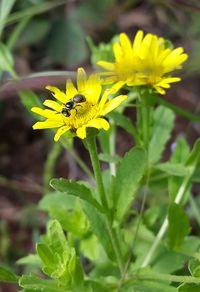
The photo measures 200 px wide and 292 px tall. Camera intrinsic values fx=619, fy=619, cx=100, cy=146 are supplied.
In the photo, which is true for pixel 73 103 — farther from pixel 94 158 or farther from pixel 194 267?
pixel 194 267

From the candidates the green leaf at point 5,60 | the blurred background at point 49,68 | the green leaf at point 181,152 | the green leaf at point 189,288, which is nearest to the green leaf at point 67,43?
the blurred background at point 49,68

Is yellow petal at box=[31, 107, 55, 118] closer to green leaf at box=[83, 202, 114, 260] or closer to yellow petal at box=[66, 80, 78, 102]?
yellow petal at box=[66, 80, 78, 102]

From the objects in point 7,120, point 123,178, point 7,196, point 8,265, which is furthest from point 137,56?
point 7,120

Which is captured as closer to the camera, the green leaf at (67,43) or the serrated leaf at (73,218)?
the serrated leaf at (73,218)

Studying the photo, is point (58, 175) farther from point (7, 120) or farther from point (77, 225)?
point (77, 225)

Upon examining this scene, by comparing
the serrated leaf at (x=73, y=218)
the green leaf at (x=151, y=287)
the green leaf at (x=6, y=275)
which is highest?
the serrated leaf at (x=73, y=218)

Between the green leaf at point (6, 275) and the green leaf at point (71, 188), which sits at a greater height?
the green leaf at point (71, 188)

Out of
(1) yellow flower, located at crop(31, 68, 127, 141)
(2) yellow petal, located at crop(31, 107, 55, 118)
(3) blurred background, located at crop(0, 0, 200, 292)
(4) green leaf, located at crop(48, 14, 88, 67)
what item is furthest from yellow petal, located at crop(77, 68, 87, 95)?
(4) green leaf, located at crop(48, 14, 88, 67)

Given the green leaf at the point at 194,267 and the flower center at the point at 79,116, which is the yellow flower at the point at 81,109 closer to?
the flower center at the point at 79,116
